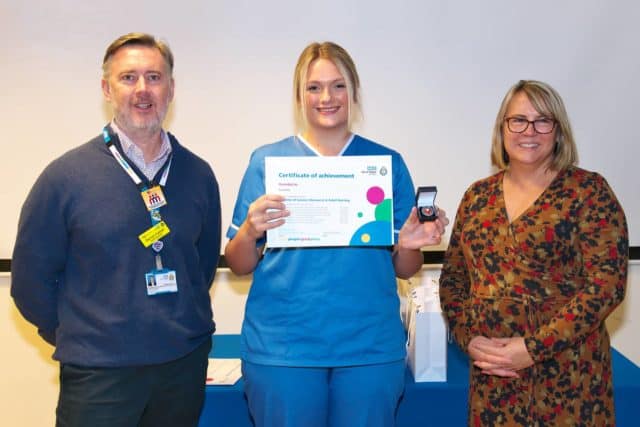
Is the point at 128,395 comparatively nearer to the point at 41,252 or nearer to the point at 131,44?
the point at 41,252

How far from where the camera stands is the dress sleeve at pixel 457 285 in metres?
2.16

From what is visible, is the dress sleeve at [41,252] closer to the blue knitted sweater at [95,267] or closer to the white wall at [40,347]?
the blue knitted sweater at [95,267]

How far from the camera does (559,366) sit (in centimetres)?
195

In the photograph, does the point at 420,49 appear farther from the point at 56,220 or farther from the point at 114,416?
the point at 114,416

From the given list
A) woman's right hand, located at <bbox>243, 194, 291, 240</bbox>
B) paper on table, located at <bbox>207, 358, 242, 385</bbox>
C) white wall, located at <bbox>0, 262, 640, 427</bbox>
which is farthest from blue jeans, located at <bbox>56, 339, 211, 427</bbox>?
white wall, located at <bbox>0, 262, 640, 427</bbox>

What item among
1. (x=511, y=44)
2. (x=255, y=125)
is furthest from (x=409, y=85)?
(x=255, y=125)

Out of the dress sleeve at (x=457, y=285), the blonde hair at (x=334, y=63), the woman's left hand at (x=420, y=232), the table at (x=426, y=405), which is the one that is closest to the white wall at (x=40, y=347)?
the table at (x=426, y=405)

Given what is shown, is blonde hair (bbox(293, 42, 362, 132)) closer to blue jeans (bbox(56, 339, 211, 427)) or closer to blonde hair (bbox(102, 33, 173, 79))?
blonde hair (bbox(102, 33, 173, 79))

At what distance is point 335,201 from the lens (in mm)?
1988

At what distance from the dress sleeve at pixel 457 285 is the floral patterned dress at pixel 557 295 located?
5.0 inches

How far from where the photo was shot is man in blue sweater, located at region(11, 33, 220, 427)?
184 centimetres

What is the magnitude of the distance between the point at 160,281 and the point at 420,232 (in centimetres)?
86

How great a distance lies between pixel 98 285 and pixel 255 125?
1.71m

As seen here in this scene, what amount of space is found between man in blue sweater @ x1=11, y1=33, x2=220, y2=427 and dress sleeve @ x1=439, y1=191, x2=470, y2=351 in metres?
0.90
